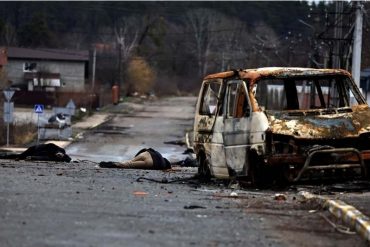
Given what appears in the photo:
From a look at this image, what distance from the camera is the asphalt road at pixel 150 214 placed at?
7.46 m

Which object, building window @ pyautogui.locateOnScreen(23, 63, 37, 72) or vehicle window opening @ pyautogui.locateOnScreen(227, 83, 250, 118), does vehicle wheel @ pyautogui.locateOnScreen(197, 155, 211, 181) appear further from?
building window @ pyautogui.locateOnScreen(23, 63, 37, 72)

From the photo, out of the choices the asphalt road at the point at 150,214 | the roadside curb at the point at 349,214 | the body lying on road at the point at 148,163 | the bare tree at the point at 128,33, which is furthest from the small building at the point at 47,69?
the roadside curb at the point at 349,214

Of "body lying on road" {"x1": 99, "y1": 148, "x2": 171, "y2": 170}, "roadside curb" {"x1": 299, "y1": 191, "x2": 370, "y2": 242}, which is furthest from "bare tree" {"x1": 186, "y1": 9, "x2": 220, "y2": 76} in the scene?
"roadside curb" {"x1": 299, "y1": 191, "x2": 370, "y2": 242}

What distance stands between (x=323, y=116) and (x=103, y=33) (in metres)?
112

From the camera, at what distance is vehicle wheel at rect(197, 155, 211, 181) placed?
1437cm

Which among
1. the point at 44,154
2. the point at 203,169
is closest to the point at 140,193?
the point at 203,169

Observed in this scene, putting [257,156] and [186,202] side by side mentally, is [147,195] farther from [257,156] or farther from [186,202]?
[257,156]

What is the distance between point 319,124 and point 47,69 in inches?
3397

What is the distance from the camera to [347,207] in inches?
347

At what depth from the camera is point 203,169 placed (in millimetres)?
14711

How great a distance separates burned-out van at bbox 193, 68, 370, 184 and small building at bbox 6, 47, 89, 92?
267 ft

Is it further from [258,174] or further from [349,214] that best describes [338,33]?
[349,214]

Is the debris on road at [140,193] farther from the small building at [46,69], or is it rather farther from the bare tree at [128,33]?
the bare tree at [128,33]

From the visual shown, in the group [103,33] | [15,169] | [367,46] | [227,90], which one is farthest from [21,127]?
[103,33]
